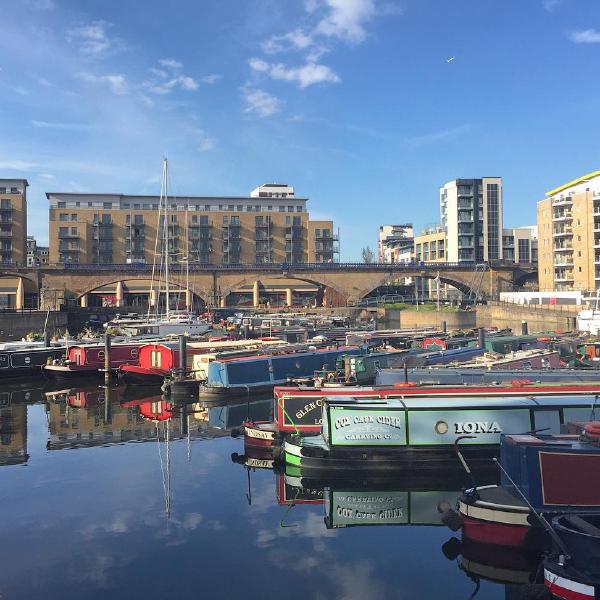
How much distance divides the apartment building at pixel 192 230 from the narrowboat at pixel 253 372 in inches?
3183

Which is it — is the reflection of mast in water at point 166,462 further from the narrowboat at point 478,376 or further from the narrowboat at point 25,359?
the narrowboat at point 25,359

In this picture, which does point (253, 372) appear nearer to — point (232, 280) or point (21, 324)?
point (21, 324)

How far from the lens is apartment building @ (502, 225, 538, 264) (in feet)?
413

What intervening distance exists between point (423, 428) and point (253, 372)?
16.1m

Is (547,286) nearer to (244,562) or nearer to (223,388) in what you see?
(223,388)

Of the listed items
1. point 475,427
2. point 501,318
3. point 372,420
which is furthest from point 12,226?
point 475,427

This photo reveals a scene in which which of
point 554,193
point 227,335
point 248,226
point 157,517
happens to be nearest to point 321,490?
point 157,517

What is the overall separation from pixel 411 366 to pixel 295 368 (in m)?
7.29

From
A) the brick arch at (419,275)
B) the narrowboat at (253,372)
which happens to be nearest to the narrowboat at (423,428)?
the narrowboat at (253,372)

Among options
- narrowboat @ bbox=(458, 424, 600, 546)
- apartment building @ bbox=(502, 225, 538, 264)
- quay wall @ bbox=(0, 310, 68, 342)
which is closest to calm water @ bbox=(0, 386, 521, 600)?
narrowboat @ bbox=(458, 424, 600, 546)

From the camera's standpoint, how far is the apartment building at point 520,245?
12581 cm

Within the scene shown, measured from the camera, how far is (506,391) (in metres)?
19.3

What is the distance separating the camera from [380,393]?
2002 centimetres

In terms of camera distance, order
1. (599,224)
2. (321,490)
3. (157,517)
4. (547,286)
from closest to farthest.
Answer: (157,517), (321,490), (599,224), (547,286)
